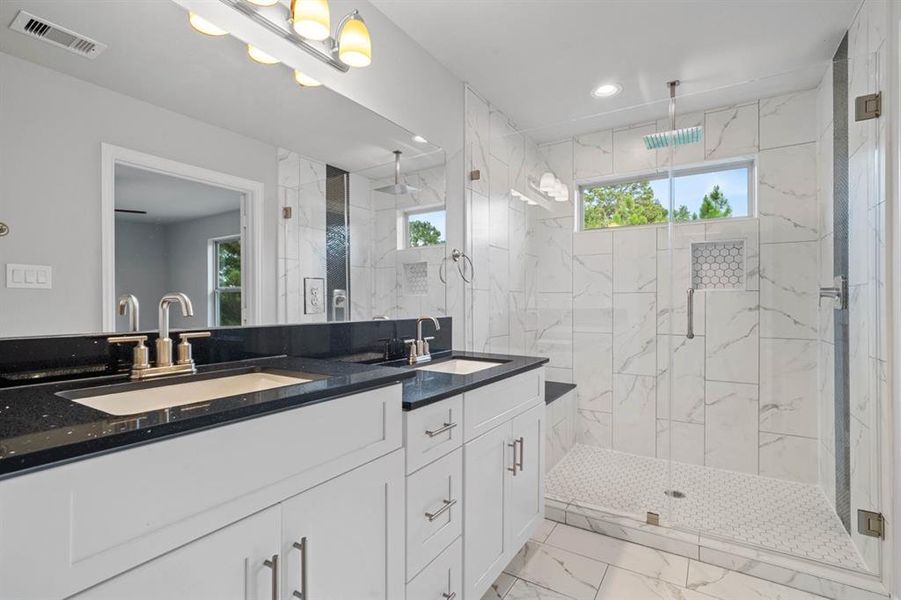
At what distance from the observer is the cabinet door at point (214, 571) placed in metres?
0.69

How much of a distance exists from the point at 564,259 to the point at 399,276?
5.16 feet

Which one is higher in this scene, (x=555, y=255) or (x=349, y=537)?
(x=555, y=255)

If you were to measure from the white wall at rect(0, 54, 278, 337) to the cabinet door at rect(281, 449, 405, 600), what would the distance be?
755 mm

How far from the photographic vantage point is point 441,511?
1.38 meters

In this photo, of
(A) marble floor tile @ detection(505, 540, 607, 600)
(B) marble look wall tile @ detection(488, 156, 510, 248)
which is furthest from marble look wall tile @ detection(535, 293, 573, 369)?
(A) marble floor tile @ detection(505, 540, 607, 600)

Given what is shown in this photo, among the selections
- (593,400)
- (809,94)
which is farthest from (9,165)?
(809,94)

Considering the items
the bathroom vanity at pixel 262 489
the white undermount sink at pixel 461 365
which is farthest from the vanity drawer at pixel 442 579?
the white undermount sink at pixel 461 365

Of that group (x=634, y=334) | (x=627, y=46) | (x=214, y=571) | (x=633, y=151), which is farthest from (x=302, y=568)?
(x=633, y=151)

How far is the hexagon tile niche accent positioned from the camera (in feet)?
9.25

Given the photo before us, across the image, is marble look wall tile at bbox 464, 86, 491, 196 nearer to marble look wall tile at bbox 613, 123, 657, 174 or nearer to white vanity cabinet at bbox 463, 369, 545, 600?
marble look wall tile at bbox 613, 123, 657, 174

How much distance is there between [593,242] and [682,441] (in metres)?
1.49

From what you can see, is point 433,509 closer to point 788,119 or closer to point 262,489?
point 262,489

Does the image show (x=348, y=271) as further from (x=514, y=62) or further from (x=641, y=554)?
(x=641, y=554)

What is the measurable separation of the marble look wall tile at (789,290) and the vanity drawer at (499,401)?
1720 mm
